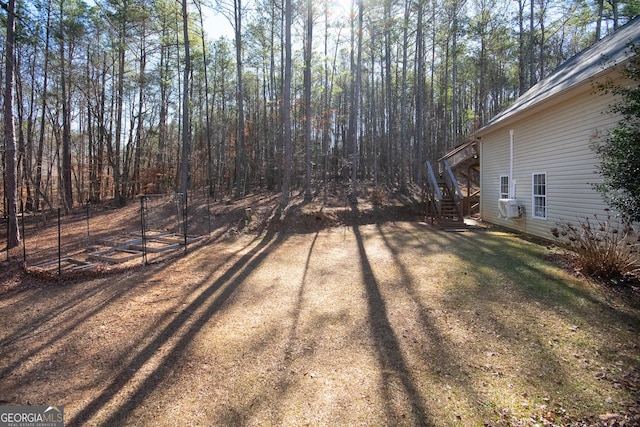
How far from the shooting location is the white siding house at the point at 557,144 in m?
6.29

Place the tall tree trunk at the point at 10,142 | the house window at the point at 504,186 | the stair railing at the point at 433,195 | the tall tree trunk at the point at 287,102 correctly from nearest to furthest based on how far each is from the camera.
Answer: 1. the tall tree trunk at the point at 10,142
2. the house window at the point at 504,186
3. the stair railing at the point at 433,195
4. the tall tree trunk at the point at 287,102

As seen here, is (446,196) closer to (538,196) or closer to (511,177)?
(511,177)

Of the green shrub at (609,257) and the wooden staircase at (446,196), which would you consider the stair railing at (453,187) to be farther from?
the green shrub at (609,257)

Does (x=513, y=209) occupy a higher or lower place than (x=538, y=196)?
lower

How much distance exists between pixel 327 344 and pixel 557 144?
7.85 meters

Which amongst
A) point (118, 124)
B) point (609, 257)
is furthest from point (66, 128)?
point (609, 257)

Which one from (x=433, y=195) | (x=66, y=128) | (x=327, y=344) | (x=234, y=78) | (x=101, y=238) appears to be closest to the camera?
(x=327, y=344)

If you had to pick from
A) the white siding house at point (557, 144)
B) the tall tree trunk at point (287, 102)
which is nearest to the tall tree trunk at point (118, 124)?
the tall tree trunk at point (287, 102)

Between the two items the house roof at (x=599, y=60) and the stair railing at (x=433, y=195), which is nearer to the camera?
the house roof at (x=599, y=60)

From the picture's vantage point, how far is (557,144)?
24.9 feet

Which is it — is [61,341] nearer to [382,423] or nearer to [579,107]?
[382,423]

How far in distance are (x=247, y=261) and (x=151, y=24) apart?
15151mm

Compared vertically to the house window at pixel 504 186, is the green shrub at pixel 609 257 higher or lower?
lower

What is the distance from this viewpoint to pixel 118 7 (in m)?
14.0
